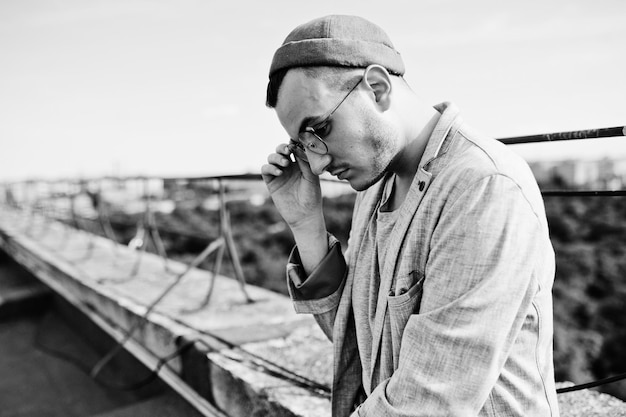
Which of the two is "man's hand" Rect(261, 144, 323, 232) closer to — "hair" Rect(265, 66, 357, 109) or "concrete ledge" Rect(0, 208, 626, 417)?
"hair" Rect(265, 66, 357, 109)

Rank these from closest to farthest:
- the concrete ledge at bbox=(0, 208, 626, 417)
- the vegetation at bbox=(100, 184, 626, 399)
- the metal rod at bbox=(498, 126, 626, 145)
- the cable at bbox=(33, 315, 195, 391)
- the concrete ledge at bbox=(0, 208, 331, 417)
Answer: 1. the metal rod at bbox=(498, 126, 626, 145)
2. the concrete ledge at bbox=(0, 208, 626, 417)
3. the concrete ledge at bbox=(0, 208, 331, 417)
4. the cable at bbox=(33, 315, 195, 391)
5. the vegetation at bbox=(100, 184, 626, 399)

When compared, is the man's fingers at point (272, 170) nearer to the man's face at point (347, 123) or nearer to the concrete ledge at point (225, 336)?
the man's face at point (347, 123)

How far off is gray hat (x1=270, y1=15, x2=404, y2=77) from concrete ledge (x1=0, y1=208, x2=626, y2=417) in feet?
4.15

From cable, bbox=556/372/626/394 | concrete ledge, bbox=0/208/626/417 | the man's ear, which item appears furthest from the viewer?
concrete ledge, bbox=0/208/626/417

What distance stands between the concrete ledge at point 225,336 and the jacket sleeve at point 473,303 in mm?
957

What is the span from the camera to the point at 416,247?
1.21 meters

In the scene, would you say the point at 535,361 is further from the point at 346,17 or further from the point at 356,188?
the point at 346,17

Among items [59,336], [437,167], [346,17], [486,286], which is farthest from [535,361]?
[59,336]

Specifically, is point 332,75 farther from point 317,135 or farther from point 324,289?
point 324,289

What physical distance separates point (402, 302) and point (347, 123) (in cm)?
45

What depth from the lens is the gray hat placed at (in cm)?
128

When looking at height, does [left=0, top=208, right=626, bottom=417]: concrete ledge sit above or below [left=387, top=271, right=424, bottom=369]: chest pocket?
below

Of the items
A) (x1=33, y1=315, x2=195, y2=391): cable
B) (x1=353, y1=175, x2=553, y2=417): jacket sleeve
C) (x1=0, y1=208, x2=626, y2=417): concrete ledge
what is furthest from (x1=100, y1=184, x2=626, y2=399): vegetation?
(x1=353, y1=175, x2=553, y2=417): jacket sleeve

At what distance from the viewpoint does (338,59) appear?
128 cm
